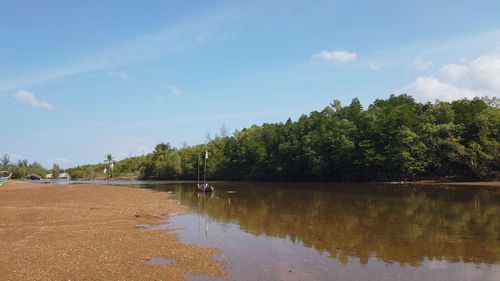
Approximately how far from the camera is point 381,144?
85.2 meters

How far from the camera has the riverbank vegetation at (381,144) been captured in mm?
Answer: 71500

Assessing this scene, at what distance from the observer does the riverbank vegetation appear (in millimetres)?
71500

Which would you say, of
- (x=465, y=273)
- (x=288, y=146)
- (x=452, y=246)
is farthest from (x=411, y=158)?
(x=465, y=273)

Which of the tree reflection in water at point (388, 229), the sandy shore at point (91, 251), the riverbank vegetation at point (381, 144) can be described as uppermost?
the riverbank vegetation at point (381, 144)

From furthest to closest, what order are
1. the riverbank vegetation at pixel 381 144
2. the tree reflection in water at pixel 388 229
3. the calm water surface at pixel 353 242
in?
the riverbank vegetation at pixel 381 144 < the tree reflection in water at pixel 388 229 < the calm water surface at pixel 353 242

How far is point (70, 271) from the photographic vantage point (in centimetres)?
1202

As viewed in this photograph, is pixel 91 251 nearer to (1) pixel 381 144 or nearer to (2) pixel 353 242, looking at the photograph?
(2) pixel 353 242

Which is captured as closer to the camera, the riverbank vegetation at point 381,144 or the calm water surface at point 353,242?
the calm water surface at point 353,242

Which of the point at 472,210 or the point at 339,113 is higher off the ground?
the point at 339,113

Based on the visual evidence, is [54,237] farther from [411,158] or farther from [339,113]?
[339,113]

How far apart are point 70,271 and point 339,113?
99217 mm

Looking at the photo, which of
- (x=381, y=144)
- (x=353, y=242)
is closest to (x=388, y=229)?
(x=353, y=242)

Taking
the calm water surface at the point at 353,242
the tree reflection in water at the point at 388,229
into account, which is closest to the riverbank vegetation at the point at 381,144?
the tree reflection in water at the point at 388,229

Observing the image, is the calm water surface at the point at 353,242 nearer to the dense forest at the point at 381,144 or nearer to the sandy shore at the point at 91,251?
the sandy shore at the point at 91,251
